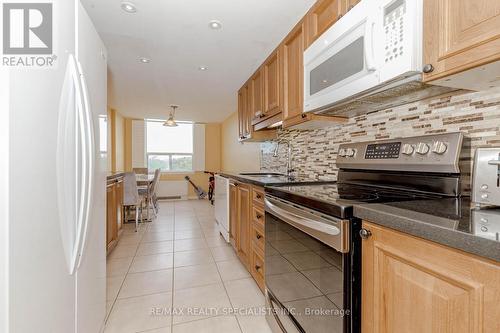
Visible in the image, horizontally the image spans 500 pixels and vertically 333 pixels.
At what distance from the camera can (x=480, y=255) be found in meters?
0.54

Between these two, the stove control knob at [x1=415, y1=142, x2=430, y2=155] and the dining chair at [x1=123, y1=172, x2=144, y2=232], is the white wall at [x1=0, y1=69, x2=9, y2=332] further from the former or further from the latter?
the dining chair at [x1=123, y1=172, x2=144, y2=232]

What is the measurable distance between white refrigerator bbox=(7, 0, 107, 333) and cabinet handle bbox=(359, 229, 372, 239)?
1097 mm

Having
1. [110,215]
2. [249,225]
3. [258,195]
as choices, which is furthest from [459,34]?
[110,215]

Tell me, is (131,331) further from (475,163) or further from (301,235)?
(475,163)

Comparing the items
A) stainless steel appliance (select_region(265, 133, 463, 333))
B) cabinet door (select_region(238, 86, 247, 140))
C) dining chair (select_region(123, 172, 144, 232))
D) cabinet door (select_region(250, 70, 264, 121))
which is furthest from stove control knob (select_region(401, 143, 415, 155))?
dining chair (select_region(123, 172, 144, 232))

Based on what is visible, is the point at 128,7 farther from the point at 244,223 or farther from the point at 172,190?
the point at 172,190

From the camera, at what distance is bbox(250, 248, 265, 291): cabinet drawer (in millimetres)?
1894

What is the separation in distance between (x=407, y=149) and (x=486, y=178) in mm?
401

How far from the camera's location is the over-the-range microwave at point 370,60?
3.14ft

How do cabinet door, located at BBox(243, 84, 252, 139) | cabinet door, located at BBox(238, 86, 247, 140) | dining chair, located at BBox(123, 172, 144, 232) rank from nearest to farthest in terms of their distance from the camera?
cabinet door, located at BBox(243, 84, 252, 139)
cabinet door, located at BBox(238, 86, 247, 140)
dining chair, located at BBox(123, 172, 144, 232)

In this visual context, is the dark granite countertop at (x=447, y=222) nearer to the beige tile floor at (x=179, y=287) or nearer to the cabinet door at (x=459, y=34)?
the cabinet door at (x=459, y=34)

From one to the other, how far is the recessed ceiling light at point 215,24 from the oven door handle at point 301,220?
150cm

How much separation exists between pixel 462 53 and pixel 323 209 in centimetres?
73

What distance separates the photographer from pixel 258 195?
1938 millimetres
